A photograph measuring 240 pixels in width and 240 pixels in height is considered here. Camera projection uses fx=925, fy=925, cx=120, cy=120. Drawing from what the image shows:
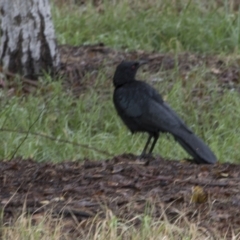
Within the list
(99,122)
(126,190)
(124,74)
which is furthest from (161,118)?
(99,122)

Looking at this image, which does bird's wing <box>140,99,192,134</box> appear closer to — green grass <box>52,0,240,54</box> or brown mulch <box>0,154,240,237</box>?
brown mulch <box>0,154,240,237</box>

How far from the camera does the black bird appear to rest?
22.9ft

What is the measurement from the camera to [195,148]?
694 cm

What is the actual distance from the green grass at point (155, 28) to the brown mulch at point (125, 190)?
4.62 meters

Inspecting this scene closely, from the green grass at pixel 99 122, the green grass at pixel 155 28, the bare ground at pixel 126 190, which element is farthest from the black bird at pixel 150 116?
the green grass at pixel 155 28

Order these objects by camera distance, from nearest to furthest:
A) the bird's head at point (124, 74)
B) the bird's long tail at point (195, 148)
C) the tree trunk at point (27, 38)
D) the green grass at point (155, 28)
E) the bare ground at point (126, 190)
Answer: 1. the bare ground at point (126, 190)
2. the bird's long tail at point (195, 148)
3. the bird's head at point (124, 74)
4. the tree trunk at point (27, 38)
5. the green grass at point (155, 28)

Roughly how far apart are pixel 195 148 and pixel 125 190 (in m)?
1.25

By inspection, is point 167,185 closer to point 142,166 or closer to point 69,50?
point 142,166

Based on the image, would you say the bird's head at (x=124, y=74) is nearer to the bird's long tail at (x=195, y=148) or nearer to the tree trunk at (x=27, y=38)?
the bird's long tail at (x=195, y=148)

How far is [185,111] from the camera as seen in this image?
363 inches

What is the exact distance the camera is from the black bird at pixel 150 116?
275 inches

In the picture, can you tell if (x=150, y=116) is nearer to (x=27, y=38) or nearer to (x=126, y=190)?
(x=126, y=190)

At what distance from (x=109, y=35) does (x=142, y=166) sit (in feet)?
17.2

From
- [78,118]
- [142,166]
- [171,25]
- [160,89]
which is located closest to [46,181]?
[142,166]
